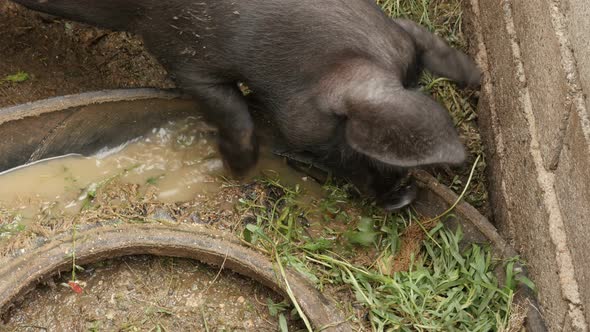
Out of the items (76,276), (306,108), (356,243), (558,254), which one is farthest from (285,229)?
(558,254)

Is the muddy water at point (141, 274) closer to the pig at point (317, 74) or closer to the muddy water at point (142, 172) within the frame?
the muddy water at point (142, 172)

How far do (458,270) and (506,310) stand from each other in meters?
0.27

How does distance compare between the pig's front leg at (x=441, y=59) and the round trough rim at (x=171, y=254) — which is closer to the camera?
the round trough rim at (x=171, y=254)

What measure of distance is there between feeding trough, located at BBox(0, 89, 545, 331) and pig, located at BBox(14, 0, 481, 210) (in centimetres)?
20

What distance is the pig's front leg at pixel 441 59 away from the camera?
11.8 feet

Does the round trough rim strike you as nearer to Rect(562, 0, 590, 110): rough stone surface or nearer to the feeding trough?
the feeding trough

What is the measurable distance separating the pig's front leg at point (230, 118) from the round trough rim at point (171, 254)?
350 millimetres

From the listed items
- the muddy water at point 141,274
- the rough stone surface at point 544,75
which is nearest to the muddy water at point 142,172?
the muddy water at point 141,274

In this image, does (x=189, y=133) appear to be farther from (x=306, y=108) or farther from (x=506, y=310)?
(x=506, y=310)

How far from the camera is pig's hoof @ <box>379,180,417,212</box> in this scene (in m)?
3.53

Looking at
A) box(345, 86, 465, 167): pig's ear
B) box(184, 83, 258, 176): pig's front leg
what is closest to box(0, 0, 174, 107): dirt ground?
box(184, 83, 258, 176): pig's front leg

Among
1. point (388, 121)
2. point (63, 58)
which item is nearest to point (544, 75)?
point (388, 121)

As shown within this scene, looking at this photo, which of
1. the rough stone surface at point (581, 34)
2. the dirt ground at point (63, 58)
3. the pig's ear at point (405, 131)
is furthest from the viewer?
the dirt ground at point (63, 58)

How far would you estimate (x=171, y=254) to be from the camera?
134 inches
